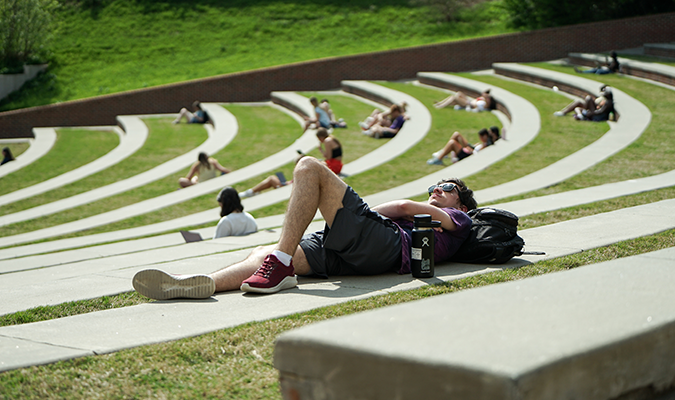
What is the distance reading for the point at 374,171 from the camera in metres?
14.5

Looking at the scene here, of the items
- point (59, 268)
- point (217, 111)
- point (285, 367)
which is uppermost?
point (285, 367)

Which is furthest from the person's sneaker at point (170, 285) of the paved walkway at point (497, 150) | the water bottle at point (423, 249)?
the paved walkway at point (497, 150)

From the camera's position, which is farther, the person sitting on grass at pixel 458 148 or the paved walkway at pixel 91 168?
the paved walkway at pixel 91 168

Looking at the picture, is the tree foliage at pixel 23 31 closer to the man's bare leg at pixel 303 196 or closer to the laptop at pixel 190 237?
the laptop at pixel 190 237

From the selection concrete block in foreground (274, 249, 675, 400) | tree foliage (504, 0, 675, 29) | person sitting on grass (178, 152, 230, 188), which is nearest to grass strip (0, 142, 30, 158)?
person sitting on grass (178, 152, 230, 188)

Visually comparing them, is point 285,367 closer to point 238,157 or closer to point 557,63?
point 238,157

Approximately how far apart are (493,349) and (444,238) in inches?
120

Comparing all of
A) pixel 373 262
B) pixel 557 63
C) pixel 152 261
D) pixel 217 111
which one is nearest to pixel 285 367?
pixel 373 262

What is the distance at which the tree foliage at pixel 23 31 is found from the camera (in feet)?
106

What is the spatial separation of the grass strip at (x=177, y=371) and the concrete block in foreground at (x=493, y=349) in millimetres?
594

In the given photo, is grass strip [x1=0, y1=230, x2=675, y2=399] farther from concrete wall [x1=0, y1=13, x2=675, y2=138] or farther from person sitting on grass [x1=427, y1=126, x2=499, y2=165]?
concrete wall [x1=0, y1=13, x2=675, y2=138]

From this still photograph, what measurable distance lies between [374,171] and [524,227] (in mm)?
7300

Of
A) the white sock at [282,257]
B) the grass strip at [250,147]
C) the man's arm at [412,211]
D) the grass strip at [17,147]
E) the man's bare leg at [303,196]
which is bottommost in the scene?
the grass strip at [17,147]

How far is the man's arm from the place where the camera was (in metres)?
5.09
